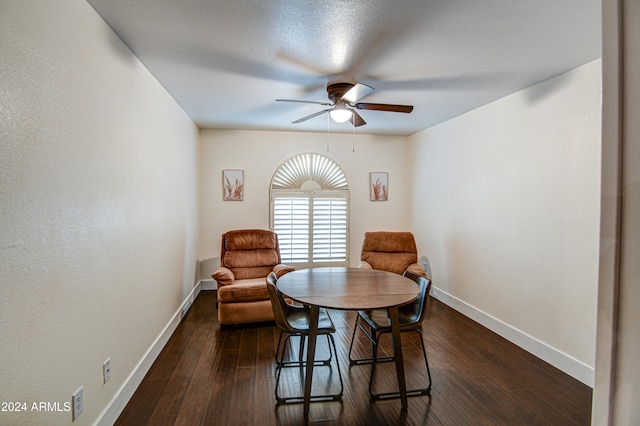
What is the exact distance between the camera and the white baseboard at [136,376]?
1944 mm

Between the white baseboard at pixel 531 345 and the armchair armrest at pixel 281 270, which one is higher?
the armchair armrest at pixel 281 270

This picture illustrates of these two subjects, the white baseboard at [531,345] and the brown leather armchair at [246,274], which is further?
the brown leather armchair at [246,274]

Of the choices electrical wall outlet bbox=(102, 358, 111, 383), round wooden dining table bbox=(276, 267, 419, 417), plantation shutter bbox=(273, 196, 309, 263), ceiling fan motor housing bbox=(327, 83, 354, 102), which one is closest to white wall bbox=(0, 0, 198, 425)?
electrical wall outlet bbox=(102, 358, 111, 383)

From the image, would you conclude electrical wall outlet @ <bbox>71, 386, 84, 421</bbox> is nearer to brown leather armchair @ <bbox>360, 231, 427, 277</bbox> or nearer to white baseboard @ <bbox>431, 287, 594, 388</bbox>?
brown leather armchair @ <bbox>360, 231, 427, 277</bbox>

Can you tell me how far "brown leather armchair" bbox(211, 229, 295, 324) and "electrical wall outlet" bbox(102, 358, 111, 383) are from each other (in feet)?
4.92

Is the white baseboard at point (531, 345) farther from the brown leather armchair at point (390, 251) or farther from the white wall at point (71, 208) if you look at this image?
the white wall at point (71, 208)

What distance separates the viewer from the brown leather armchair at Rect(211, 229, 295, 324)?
3455 millimetres

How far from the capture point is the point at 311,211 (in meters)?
5.11

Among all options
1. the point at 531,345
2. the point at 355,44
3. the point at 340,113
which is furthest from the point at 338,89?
the point at 531,345

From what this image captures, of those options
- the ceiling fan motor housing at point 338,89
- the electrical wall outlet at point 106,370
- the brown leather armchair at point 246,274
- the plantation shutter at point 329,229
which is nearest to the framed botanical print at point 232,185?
the brown leather armchair at point 246,274

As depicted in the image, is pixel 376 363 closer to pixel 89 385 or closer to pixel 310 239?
pixel 89 385

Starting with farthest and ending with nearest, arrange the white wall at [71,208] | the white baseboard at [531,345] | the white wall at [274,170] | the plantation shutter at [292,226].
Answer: the plantation shutter at [292,226]
the white wall at [274,170]
the white baseboard at [531,345]
the white wall at [71,208]

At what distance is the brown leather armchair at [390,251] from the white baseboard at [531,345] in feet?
2.61

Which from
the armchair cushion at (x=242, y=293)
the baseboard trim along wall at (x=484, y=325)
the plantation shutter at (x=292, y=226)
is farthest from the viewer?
the plantation shutter at (x=292, y=226)
